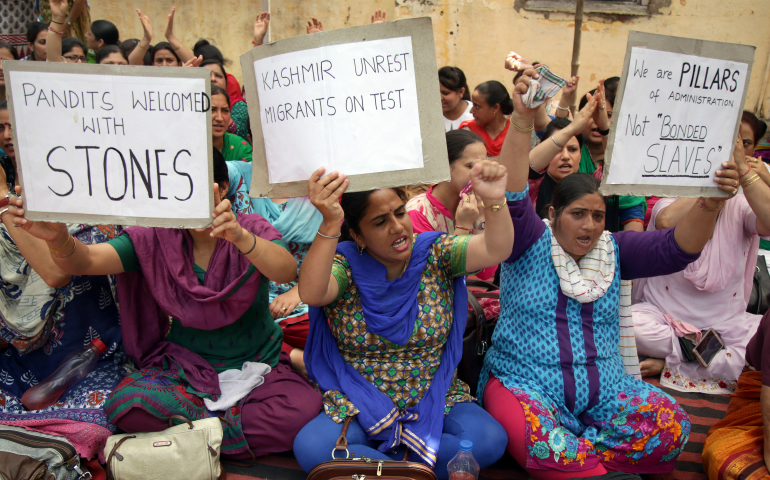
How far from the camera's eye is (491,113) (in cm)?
495

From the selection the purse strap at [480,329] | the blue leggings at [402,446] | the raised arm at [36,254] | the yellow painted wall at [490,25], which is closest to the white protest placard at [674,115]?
the purse strap at [480,329]

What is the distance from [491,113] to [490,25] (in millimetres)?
3230

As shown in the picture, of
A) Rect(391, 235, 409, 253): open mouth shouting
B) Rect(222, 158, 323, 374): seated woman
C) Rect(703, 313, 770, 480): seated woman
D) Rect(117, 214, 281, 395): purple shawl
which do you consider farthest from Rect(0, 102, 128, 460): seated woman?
Rect(703, 313, 770, 480): seated woman

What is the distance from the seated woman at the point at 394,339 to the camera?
233 centimetres

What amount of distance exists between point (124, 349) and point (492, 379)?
1861 millimetres

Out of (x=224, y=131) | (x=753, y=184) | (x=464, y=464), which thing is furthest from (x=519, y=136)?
(x=224, y=131)

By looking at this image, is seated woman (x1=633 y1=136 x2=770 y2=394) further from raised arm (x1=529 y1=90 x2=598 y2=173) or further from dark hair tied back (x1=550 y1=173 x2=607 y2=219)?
dark hair tied back (x1=550 y1=173 x2=607 y2=219)

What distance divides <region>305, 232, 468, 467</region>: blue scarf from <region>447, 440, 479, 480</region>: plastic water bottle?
8 centimetres

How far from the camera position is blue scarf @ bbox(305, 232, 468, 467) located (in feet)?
7.69

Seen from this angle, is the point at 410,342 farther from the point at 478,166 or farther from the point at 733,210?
the point at 733,210

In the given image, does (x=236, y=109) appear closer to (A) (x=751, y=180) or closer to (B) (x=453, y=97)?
(B) (x=453, y=97)

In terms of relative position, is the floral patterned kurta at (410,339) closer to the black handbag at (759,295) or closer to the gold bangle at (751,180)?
the gold bangle at (751,180)

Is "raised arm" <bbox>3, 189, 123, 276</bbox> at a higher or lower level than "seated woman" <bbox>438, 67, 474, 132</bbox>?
lower

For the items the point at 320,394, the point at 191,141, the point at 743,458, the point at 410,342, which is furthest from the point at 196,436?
the point at 743,458
